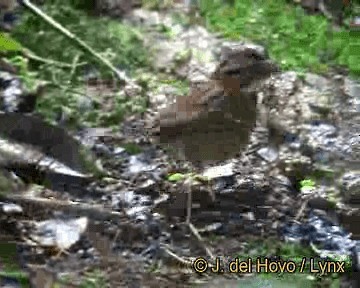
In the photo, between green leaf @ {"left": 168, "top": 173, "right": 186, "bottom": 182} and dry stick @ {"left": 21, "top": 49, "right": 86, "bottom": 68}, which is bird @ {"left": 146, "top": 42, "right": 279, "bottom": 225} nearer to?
green leaf @ {"left": 168, "top": 173, "right": 186, "bottom": 182}

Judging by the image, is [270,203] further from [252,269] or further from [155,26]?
[155,26]

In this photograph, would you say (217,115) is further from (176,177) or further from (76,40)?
(76,40)

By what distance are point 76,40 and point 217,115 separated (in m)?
0.28

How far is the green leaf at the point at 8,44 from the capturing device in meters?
1.07

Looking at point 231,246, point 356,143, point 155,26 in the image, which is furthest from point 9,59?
point 356,143

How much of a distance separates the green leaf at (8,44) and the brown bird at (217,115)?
0.27m

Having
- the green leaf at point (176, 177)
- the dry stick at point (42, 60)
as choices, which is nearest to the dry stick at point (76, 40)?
the dry stick at point (42, 60)

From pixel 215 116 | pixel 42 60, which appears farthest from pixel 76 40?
pixel 215 116

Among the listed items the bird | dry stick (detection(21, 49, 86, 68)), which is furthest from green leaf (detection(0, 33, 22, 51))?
→ the bird

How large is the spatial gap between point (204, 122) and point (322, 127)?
0.66ft

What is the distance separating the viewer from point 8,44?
1.07 m

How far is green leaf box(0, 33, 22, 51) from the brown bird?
0.88 ft

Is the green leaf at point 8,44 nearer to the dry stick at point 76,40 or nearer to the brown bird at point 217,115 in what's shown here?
the dry stick at point 76,40

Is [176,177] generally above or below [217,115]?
below
